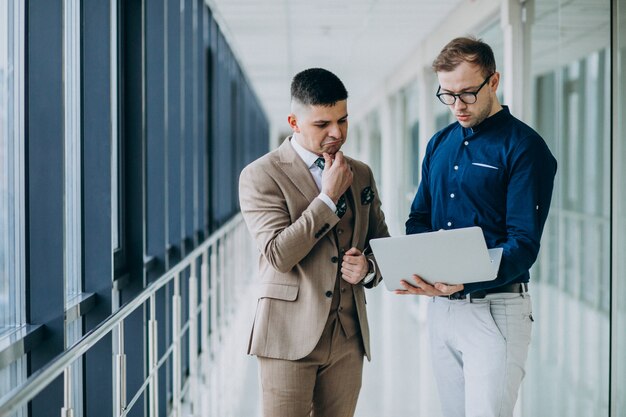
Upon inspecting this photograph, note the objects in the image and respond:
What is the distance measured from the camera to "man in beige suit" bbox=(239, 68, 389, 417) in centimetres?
152

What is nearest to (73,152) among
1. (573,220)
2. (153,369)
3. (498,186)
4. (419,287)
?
(153,369)

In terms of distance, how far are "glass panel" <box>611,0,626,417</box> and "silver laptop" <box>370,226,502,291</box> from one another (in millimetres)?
717

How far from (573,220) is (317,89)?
4.03 ft

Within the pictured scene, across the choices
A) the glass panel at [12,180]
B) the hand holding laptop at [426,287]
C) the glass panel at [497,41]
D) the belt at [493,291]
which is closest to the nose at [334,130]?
the hand holding laptop at [426,287]

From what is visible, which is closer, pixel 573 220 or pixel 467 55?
pixel 467 55

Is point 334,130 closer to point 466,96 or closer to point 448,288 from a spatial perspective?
point 466,96

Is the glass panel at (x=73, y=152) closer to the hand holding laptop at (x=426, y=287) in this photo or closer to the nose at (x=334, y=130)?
the nose at (x=334, y=130)

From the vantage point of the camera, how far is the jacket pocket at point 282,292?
1.54 metres

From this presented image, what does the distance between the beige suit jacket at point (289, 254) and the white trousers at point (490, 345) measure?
0.22 m

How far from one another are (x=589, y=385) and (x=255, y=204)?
4.43 ft

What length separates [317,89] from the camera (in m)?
1.52

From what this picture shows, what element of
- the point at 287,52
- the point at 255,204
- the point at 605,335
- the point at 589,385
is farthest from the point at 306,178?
the point at 287,52

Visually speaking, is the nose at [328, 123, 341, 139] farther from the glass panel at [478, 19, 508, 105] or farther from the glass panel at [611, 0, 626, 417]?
the glass panel at [478, 19, 508, 105]

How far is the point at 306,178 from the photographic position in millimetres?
1576
